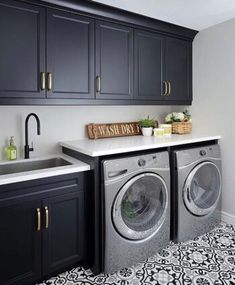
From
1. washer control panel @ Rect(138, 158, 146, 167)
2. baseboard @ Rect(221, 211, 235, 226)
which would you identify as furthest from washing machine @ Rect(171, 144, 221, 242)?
washer control panel @ Rect(138, 158, 146, 167)

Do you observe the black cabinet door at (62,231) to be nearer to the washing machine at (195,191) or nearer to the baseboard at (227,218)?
the washing machine at (195,191)

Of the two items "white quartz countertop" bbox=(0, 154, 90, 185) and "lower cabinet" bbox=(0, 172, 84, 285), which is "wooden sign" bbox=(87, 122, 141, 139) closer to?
"white quartz countertop" bbox=(0, 154, 90, 185)

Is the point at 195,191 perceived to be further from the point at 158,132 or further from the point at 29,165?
the point at 29,165

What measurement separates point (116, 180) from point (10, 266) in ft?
3.07

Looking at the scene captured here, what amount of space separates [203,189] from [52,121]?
5.76 ft

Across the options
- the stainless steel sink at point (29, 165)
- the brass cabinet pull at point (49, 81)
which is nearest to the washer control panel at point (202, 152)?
the stainless steel sink at point (29, 165)

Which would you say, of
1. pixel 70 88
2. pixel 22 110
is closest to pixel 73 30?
pixel 70 88

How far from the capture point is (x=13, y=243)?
1.66 m

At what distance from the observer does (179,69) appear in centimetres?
286

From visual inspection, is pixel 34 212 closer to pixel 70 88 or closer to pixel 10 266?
pixel 10 266

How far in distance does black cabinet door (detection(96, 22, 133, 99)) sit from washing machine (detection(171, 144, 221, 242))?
0.83 metres

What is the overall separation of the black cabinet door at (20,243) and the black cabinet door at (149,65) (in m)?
1.54

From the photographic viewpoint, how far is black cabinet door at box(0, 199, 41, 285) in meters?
1.62

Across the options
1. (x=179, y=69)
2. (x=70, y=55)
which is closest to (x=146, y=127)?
(x=179, y=69)
